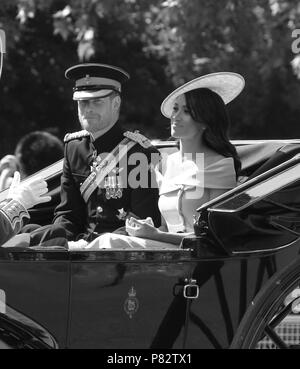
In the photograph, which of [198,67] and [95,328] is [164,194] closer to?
[95,328]

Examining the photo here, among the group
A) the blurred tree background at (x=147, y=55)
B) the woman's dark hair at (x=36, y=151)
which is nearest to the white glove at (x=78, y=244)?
the woman's dark hair at (x=36, y=151)

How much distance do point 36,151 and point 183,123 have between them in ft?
10.8

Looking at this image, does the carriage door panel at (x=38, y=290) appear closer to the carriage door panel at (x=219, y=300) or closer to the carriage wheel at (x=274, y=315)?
the carriage door panel at (x=219, y=300)

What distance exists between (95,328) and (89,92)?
1.17m

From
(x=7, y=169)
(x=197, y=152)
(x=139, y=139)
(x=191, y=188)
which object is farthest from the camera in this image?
(x=7, y=169)

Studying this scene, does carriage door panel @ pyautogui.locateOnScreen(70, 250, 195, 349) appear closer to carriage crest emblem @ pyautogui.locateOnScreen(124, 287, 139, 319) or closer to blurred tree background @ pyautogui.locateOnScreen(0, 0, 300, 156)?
carriage crest emblem @ pyautogui.locateOnScreen(124, 287, 139, 319)

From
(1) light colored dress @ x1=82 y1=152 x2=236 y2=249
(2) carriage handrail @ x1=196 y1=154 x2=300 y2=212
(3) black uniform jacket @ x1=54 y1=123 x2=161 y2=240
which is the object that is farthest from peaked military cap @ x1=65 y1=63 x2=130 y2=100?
(2) carriage handrail @ x1=196 y1=154 x2=300 y2=212

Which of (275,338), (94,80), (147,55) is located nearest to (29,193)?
(94,80)

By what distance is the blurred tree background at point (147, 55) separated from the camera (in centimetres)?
969

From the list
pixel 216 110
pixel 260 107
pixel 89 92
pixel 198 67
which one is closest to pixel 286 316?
pixel 216 110

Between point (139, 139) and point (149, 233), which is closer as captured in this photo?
point (149, 233)

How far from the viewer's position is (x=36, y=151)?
6.77 m

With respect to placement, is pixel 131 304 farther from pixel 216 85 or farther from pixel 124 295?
pixel 216 85

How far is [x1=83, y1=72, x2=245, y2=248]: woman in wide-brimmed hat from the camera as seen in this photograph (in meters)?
3.51
